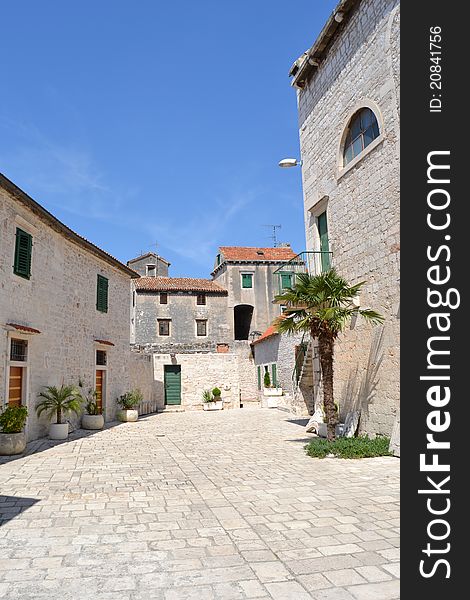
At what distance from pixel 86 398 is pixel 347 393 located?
27.4 ft

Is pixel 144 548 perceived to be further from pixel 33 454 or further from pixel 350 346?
pixel 350 346

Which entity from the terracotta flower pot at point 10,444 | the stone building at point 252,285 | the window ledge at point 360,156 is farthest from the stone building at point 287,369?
the terracotta flower pot at point 10,444

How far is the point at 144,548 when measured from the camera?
434cm

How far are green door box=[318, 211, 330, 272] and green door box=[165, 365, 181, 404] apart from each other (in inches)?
535

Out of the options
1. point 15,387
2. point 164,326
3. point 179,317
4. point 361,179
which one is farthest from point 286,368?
point 164,326

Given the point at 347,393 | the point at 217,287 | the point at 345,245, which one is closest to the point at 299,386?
the point at 347,393

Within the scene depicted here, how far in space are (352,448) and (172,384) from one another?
1626 centimetres

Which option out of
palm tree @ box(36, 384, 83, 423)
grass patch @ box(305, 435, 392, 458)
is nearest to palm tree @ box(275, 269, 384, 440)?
grass patch @ box(305, 435, 392, 458)

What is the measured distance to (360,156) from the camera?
1036 centimetres

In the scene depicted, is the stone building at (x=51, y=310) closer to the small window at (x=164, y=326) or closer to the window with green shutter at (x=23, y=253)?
the window with green shutter at (x=23, y=253)

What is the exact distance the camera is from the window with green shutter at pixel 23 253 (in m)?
11.0

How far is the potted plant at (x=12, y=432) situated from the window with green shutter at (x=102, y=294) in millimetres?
6581

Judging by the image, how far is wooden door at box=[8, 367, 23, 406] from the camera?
1065 cm

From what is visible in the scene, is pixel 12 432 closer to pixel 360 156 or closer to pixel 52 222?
pixel 52 222
